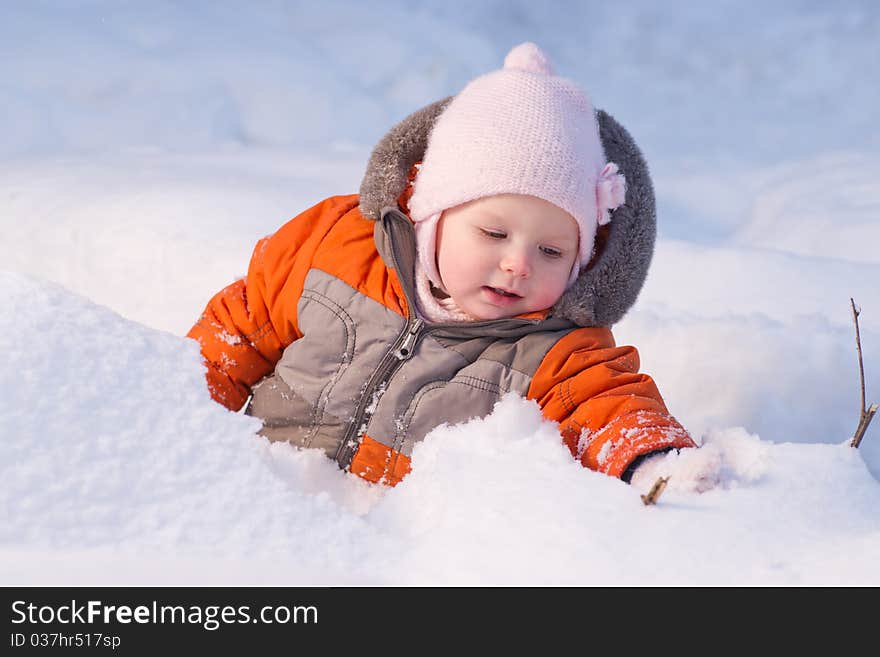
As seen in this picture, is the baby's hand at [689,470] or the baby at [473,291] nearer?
the baby's hand at [689,470]

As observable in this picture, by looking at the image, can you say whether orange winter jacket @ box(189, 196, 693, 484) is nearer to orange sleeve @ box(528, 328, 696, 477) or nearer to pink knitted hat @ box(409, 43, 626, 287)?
orange sleeve @ box(528, 328, 696, 477)

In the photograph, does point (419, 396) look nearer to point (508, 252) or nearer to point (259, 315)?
point (508, 252)

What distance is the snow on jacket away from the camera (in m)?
1.69

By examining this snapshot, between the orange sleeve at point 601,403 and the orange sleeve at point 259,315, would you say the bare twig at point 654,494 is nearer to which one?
the orange sleeve at point 601,403

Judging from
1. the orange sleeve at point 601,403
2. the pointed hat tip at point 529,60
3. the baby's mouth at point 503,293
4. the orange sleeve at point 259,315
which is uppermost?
the pointed hat tip at point 529,60

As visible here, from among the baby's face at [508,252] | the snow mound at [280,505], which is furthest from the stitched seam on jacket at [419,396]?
the snow mound at [280,505]

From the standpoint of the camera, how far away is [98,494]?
107 centimetres

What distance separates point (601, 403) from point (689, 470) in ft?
0.94

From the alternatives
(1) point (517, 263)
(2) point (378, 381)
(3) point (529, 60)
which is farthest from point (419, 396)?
(3) point (529, 60)

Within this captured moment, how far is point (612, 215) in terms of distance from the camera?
5.99 feet

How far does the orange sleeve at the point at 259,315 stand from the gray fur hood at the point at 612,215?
18 cm

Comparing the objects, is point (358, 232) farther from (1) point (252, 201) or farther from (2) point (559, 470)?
(1) point (252, 201)

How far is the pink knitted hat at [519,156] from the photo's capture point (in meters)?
1.69
